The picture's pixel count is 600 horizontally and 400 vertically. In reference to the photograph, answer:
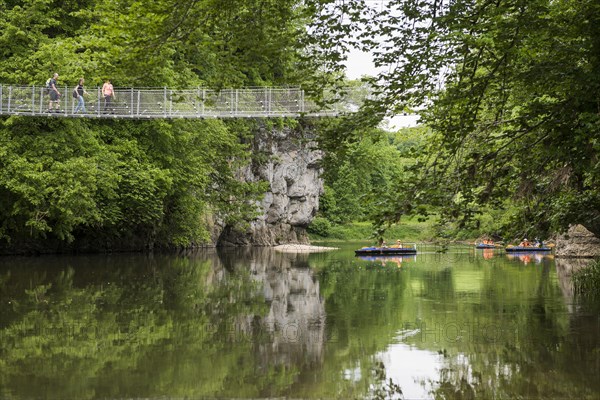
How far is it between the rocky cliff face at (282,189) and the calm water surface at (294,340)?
2693cm

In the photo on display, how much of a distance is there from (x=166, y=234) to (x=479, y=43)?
2582 cm

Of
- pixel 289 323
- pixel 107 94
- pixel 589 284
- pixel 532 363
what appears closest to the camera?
pixel 532 363

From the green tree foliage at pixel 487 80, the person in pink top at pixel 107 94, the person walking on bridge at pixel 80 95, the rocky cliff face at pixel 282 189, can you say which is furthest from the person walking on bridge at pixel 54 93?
the rocky cliff face at pixel 282 189

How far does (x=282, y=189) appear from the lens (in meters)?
47.2

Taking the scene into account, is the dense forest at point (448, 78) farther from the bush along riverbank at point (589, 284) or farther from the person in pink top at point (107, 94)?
the person in pink top at point (107, 94)

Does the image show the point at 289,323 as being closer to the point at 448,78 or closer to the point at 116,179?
the point at 448,78

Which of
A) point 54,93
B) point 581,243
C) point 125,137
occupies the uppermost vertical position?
point 54,93

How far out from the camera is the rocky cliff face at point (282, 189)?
4400 cm

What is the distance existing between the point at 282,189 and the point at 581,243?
895 inches

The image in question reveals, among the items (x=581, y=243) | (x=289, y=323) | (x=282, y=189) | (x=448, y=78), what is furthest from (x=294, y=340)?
(x=282, y=189)

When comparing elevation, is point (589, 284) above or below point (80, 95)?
below

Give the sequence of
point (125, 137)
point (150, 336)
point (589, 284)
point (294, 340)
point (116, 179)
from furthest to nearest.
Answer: point (125, 137)
point (116, 179)
point (589, 284)
point (150, 336)
point (294, 340)

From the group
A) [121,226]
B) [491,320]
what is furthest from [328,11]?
[121,226]

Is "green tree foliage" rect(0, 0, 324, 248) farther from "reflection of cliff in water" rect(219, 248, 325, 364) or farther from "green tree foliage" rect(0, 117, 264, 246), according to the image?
"reflection of cliff in water" rect(219, 248, 325, 364)
